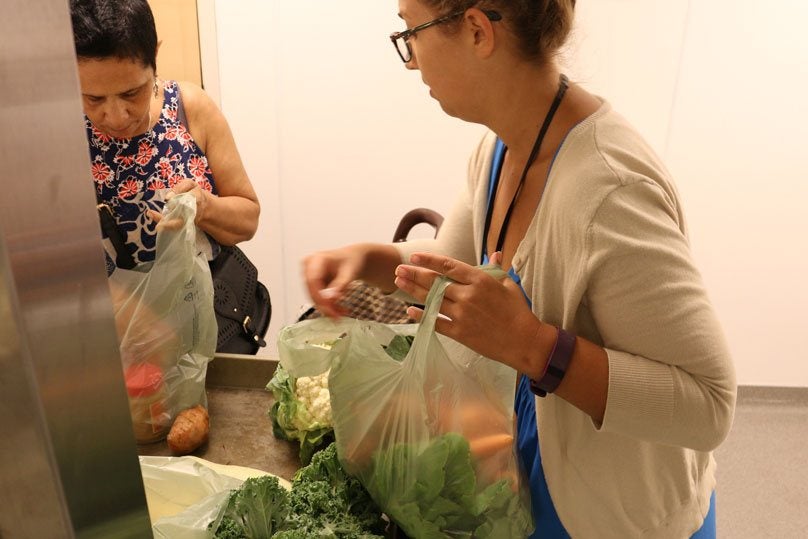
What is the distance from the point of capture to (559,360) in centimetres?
80

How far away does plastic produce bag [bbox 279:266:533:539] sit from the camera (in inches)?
35.6

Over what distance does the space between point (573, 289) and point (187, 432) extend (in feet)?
2.34

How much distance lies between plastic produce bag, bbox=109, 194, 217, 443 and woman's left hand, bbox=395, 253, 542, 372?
0.59 metres

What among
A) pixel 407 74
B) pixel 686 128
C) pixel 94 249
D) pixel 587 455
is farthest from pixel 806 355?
pixel 94 249

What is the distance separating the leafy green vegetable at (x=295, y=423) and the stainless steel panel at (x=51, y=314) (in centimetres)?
78

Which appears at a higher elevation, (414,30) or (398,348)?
(414,30)

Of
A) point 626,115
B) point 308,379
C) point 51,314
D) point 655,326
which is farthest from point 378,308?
point 626,115

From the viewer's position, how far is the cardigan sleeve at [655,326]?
0.77 meters

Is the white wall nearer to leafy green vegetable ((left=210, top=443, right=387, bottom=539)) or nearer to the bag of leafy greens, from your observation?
the bag of leafy greens

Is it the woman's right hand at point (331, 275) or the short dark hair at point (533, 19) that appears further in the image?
the woman's right hand at point (331, 275)

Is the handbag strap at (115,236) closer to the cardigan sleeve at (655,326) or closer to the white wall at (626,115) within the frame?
the cardigan sleeve at (655,326)

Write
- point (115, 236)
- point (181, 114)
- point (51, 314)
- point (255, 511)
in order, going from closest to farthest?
point (51, 314)
point (255, 511)
point (115, 236)
point (181, 114)

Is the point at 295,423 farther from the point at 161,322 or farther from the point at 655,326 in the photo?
the point at 655,326

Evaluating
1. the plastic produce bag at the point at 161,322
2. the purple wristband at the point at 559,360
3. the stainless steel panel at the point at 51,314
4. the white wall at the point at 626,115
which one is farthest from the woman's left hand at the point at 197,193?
the white wall at the point at 626,115
